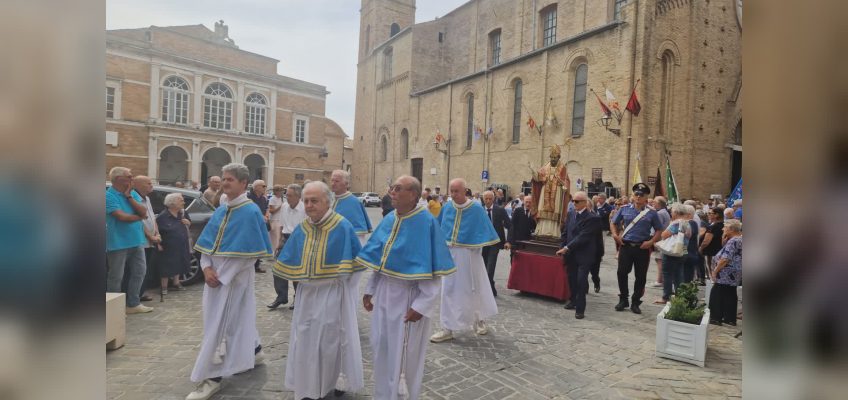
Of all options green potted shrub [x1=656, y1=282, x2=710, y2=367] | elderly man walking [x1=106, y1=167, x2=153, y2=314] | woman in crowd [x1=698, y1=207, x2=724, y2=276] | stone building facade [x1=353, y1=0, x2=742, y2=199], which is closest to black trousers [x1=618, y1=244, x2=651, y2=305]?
woman in crowd [x1=698, y1=207, x2=724, y2=276]

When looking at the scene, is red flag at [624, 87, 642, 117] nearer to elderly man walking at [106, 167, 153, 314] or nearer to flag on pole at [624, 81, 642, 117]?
flag on pole at [624, 81, 642, 117]

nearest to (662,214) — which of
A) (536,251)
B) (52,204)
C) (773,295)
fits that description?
(536,251)

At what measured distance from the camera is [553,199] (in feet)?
26.7

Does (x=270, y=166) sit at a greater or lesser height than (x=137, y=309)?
greater

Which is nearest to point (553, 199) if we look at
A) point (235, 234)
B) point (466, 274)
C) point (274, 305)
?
point (466, 274)

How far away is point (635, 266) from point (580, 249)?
3.38 ft

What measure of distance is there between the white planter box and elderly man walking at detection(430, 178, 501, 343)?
2.01 metres

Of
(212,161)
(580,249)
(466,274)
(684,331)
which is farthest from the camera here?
(212,161)

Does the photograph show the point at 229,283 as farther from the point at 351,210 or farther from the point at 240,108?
the point at 240,108

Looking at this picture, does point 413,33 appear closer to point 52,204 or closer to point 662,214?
point 662,214

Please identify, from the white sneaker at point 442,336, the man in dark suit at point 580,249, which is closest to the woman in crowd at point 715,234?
the man in dark suit at point 580,249

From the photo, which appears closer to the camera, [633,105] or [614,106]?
[633,105]

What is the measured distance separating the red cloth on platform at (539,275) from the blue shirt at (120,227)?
6.10m

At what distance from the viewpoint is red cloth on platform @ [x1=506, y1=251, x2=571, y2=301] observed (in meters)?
7.21
